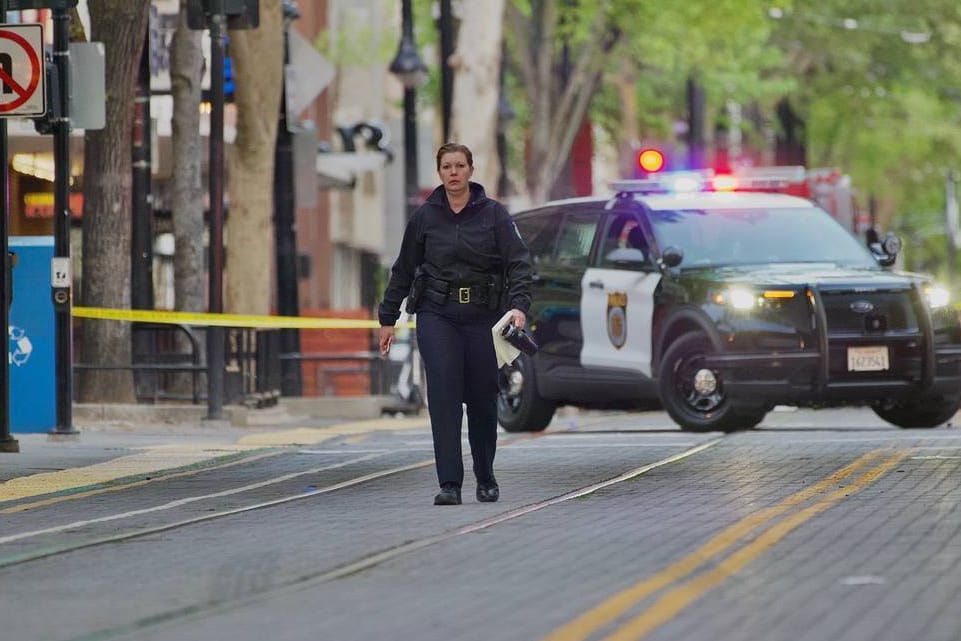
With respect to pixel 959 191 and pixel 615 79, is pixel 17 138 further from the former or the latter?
pixel 959 191

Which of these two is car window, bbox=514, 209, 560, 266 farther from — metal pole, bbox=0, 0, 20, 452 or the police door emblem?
metal pole, bbox=0, 0, 20, 452

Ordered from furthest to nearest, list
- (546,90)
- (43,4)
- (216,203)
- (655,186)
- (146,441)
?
(546,90) → (216,203) → (655,186) → (146,441) → (43,4)

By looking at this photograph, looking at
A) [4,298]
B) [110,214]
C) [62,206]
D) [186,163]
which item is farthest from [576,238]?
[186,163]

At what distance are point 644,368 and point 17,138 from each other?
11554 millimetres

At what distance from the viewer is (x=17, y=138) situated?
1170 inches

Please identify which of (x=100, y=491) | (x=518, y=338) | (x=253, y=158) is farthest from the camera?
(x=253, y=158)

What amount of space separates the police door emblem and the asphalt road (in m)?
3.52

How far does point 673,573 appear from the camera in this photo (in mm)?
9961

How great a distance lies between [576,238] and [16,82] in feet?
17.1

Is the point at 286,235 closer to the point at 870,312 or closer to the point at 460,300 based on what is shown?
the point at 870,312

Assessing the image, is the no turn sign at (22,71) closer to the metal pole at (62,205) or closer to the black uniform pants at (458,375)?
the metal pole at (62,205)

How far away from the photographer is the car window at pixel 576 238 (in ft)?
69.7

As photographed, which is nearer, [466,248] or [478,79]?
[466,248]

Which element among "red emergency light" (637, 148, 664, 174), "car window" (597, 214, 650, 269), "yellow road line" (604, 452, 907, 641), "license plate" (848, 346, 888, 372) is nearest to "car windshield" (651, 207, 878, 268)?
"car window" (597, 214, 650, 269)
